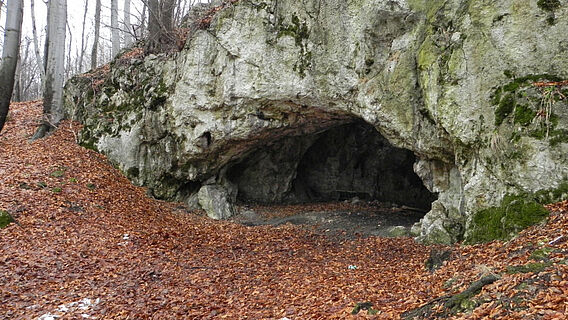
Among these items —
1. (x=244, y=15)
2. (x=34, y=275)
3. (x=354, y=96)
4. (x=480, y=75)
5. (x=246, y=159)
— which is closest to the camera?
(x=34, y=275)

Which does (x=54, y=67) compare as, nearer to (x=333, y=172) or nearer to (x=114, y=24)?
(x=114, y=24)

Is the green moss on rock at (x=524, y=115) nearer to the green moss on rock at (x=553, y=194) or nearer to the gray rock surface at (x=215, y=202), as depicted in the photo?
the green moss on rock at (x=553, y=194)

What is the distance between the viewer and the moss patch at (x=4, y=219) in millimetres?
7839

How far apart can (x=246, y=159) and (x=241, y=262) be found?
7.02 m

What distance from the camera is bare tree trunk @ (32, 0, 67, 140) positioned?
1269 cm

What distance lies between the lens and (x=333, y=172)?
16859 millimetres

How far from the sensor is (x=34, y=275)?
21.6 feet

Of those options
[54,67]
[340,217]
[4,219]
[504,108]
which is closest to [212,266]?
[4,219]

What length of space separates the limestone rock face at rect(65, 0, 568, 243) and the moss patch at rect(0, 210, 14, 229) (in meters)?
4.82

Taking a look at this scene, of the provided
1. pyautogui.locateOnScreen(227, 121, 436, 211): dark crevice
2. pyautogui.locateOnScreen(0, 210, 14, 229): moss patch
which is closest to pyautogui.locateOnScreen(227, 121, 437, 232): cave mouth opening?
pyautogui.locateOnScreen(227, 121, 436, 211): dark crevice

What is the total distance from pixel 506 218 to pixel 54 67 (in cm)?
1369

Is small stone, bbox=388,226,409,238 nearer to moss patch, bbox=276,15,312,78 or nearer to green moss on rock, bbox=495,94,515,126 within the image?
green moss on rock, bbox=495,94,515,126

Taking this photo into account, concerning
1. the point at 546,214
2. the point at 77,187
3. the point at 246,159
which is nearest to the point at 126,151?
the point at 77,187

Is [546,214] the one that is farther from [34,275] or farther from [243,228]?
[34,275]
